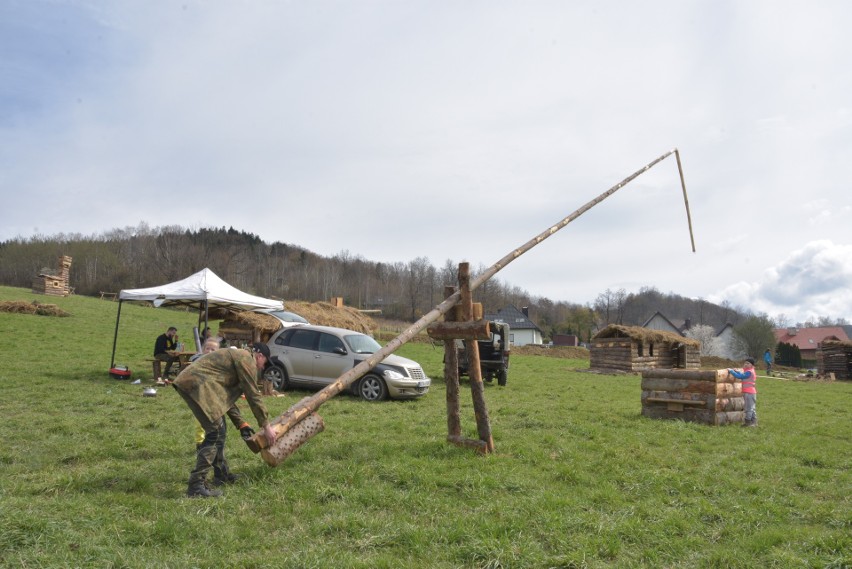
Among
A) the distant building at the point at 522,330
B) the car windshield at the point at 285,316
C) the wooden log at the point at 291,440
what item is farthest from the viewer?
the distant building at the point at 522,330

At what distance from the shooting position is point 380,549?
4.57m

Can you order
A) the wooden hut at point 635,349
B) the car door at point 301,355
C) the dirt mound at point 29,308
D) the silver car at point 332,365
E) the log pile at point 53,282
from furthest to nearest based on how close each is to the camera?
1. the log pile at point 53,282
2. the dirt mound at point 29,308
3. the wooden hut at point 635,349
4. the car door at point 301,355
5. the silver car at point 332,365

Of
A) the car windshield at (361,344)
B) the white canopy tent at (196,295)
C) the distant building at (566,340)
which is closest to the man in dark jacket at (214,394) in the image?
the car windshield at (361,344)

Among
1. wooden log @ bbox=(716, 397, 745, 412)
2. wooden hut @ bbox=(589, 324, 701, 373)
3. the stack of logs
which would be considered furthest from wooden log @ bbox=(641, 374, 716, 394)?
wooden hut @ bbox=(589, 324, 701, 373)

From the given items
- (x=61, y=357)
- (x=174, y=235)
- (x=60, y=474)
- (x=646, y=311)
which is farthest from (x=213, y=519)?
(x=646, y=311)

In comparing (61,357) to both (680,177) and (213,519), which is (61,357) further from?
(680,177)

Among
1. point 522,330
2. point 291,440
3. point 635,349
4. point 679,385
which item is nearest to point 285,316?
point 679,385

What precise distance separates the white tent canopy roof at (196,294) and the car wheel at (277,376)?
9.13 feet

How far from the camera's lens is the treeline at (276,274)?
74562mm

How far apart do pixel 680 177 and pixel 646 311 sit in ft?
323

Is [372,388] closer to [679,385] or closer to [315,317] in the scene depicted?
[679,385]

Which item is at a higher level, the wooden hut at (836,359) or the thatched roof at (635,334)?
the thatched roof at (635,334)

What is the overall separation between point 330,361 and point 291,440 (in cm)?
755

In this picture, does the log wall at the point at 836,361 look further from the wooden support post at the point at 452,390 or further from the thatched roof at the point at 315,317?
the wooden support post at the point at 452,390
